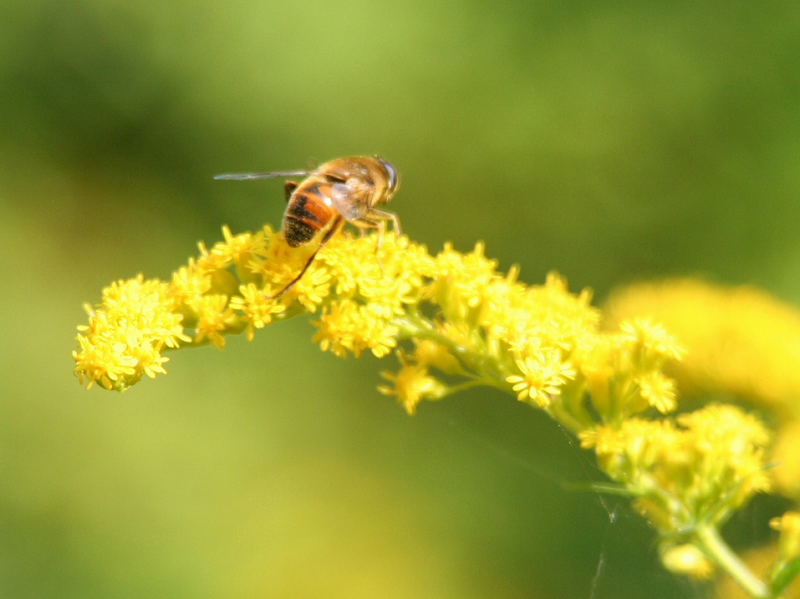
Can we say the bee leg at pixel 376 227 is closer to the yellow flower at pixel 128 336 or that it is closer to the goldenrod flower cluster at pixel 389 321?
the goldenrod flower cluster at pixel 389 321

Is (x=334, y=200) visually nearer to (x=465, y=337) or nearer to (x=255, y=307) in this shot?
(x=255, y=307)

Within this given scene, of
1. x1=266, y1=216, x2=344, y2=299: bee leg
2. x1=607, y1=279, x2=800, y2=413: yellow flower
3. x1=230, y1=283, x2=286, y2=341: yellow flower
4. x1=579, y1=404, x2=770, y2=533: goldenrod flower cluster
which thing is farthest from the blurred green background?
x1=230, y1=283, x2=286, y2=341: yellow flower

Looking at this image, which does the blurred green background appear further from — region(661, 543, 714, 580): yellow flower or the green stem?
the green stem

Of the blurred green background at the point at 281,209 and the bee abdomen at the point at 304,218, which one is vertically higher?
the blurred green background at the point at 281,209

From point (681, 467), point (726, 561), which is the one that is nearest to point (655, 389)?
point (681, 467)

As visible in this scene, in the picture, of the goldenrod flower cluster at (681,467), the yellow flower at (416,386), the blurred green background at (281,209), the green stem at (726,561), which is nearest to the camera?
the green stem at (726,561)

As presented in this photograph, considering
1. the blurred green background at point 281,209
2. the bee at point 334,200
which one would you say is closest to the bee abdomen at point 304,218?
the bee at point 334,200

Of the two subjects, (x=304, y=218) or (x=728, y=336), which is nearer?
(x=304, y=218)
